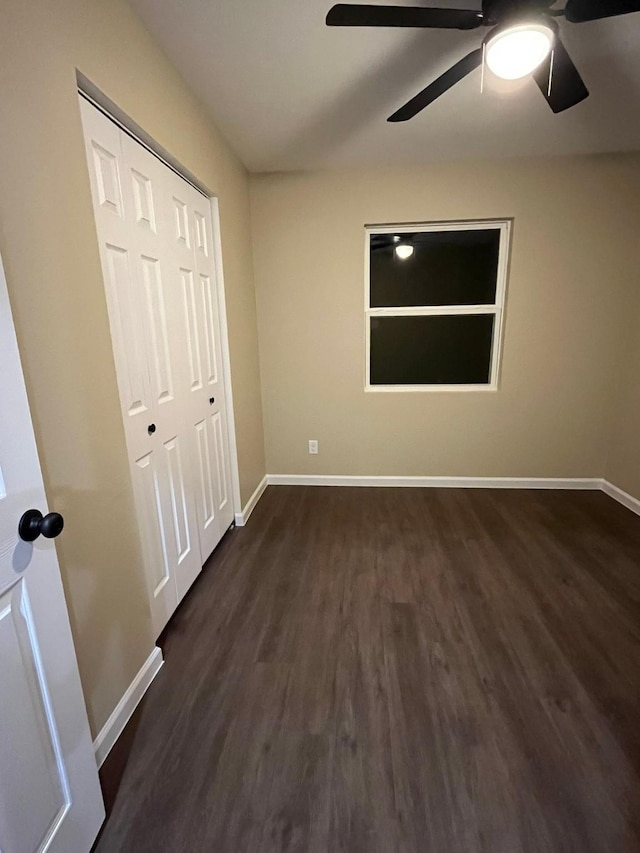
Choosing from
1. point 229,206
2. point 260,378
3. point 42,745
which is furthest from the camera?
point 260,378

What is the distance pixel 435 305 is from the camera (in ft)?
10.6

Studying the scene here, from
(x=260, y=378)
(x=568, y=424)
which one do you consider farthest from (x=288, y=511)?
(x=568, y=424)

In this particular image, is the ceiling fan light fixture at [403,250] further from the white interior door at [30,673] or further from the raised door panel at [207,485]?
the white interior door at [30,673]

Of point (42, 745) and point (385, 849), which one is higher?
point (42, 745)

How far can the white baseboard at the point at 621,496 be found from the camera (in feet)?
9.65

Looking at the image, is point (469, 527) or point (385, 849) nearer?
point (385, 849)

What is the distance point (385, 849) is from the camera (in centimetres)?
106

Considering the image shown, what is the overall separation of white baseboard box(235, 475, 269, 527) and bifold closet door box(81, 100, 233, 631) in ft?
1.38

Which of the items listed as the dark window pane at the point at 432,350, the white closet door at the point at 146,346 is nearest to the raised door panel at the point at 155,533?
the white closet door at the point at 146,346

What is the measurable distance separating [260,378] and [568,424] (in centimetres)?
262

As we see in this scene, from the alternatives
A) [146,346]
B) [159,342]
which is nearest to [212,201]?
[159,342]

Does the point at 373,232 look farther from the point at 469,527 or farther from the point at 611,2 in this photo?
the point at 469,527

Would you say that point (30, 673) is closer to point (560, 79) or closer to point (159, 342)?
point (159, 342)

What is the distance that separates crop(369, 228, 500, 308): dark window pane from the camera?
10.3 ft
